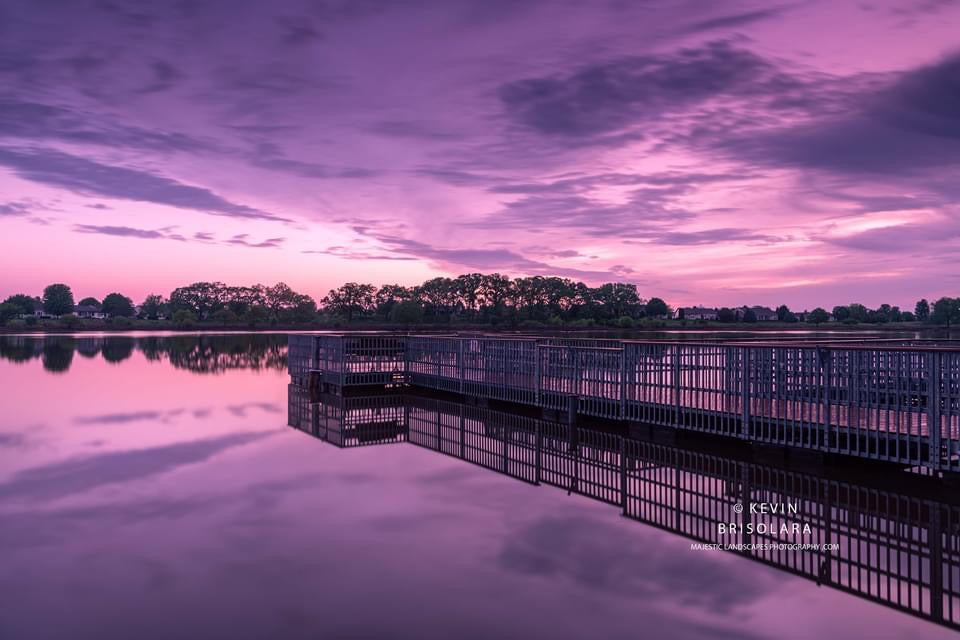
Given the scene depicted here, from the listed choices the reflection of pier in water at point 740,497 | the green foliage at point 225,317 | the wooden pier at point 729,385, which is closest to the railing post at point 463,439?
the reflection of pier in water at point 740,497

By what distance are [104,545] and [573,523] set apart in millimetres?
6958

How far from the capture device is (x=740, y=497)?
11727 millimetres

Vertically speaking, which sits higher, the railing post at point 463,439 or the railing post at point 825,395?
the railing post at point 825,395

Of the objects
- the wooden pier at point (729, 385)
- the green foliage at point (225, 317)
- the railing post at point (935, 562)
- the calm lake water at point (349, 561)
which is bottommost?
the calm lake water at point (349, 561)

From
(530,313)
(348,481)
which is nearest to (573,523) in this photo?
(348,481)

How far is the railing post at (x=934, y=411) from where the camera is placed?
11.7m

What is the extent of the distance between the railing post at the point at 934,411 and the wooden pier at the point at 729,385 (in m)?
0.02

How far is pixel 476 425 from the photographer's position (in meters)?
20.0

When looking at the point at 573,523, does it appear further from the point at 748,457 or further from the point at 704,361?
the point at 704,361

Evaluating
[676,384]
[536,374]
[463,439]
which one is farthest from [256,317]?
[676,384]

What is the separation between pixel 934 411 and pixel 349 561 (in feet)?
33.9

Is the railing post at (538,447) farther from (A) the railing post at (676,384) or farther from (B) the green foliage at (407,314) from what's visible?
(B) the green foliage at (407,314)

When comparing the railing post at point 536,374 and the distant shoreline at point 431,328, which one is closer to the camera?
the railing post at point 536,374

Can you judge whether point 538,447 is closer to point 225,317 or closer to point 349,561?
point 349,561
